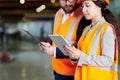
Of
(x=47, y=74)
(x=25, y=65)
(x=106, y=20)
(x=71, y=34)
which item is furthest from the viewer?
(x=25, y=65)

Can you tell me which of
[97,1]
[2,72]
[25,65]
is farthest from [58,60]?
[25,65]

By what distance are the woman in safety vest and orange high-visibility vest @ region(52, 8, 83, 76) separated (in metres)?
0.26

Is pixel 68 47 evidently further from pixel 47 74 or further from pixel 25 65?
pixel 25 65

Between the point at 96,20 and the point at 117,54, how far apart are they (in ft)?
0.85

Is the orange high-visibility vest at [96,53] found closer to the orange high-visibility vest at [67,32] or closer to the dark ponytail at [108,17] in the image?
the dark ponytail at [108,17]

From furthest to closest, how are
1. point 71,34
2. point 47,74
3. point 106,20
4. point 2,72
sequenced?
point 2,72 < point 47,74 < point 71,34 < point 106,20

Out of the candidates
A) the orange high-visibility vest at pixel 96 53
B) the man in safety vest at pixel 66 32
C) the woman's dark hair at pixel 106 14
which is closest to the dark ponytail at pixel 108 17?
the woman's dark hair at pixel 106 14

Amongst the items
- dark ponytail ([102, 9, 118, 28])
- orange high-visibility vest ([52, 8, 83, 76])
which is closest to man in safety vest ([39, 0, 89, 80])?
orange high-visibility vest ([52, 8, 83, 76])

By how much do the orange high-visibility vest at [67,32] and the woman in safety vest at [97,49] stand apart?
0.84 ft

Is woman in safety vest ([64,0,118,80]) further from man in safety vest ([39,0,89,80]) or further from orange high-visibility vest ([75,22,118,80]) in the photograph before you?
man in safety vest ([39,0,89,80])

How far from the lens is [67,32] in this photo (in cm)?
241

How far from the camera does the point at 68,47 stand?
2078mm

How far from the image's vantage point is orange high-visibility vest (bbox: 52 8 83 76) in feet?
7.83

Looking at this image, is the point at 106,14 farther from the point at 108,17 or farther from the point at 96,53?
the point at 96,53
